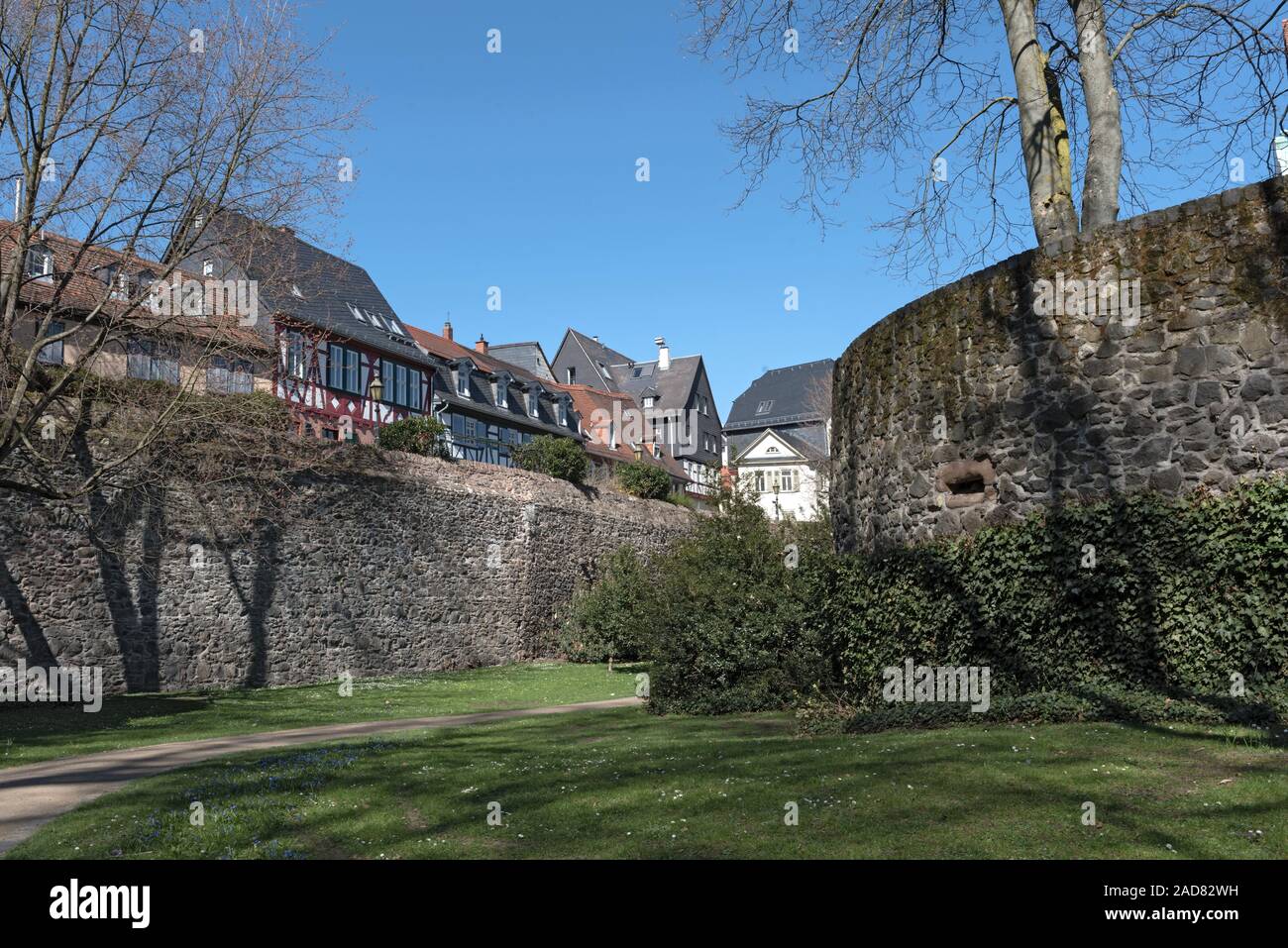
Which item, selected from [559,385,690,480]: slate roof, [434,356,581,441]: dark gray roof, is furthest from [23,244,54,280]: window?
[559,385,690,480]: slate roof

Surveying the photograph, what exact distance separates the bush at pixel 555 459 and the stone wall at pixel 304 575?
797 millimetres

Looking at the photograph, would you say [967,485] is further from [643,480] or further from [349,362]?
[349,362]

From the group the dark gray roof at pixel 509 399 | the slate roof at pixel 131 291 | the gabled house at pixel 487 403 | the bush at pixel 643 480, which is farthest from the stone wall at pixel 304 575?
the dark gray roof at pixel 509 399

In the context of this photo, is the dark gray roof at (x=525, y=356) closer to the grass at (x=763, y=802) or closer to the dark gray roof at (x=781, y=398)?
the dark gray roof at (x=781, y=398)

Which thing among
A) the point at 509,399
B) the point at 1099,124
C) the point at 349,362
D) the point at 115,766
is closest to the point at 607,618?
the point at 349,362

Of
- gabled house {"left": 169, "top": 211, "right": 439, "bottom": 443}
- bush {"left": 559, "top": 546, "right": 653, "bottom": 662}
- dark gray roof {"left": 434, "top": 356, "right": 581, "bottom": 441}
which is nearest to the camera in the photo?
bush {"left": 559, "top": 546, "right": 653, "bottom": 662}

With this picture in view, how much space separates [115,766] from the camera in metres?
10.9

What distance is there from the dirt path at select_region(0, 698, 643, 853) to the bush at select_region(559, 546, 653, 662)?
10691 millimetres

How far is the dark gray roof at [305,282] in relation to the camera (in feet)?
54.3

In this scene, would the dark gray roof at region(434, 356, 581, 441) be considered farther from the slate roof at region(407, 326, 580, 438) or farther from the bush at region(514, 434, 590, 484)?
the bush at region(514, 434, 590, 484)

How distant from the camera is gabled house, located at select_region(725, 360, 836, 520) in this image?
60500 millimetres

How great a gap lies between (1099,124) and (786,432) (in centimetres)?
5303
